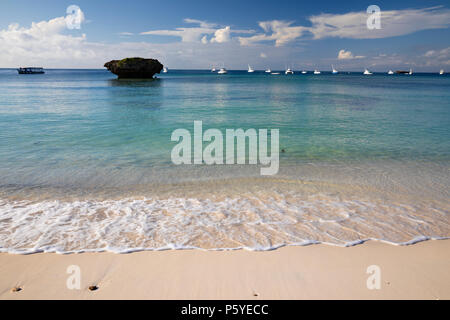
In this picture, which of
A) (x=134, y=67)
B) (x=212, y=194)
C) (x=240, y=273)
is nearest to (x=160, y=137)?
(x=212, y=194)

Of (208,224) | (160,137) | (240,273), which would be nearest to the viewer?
(240,273)

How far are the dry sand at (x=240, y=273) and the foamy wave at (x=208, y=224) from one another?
30 cm

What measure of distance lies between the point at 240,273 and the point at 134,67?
9667 cm

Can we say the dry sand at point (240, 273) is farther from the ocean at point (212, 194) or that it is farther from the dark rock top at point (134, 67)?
the dark rock top at point (134, 67)

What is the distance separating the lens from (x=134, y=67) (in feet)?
296

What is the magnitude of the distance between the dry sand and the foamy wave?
0.98 ft

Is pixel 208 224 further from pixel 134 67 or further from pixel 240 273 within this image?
pixel 134 67

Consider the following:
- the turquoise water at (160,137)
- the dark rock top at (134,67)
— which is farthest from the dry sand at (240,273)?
the dark rock top at (134,67)

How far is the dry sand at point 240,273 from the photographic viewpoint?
4.19 m

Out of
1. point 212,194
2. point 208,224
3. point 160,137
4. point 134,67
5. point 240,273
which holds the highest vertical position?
point 134,67

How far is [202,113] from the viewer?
25531 mm

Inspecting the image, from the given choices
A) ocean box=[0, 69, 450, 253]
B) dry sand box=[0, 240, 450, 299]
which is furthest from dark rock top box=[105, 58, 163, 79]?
dry sand box=[0, 240, 450, 299]
